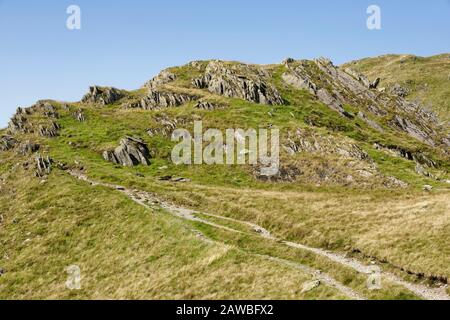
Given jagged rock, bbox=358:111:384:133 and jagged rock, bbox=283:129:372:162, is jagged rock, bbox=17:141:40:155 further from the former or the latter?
jagged rock, bbox=358:111:384:133

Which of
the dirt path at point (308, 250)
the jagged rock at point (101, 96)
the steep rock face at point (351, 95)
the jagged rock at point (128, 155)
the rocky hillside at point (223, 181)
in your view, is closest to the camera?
the dirt path at point (308, 250)

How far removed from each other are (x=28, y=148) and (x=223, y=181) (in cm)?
3411

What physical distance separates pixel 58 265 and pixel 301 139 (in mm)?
47329

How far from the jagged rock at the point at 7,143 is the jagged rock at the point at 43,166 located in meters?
13.8

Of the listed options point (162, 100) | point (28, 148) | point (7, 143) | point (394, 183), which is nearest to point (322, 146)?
point (394, 183)

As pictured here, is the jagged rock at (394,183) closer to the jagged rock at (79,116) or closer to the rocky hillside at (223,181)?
the rocky hillside at (223,181)

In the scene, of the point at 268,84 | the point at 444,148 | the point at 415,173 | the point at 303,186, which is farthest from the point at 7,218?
the point at 444,148

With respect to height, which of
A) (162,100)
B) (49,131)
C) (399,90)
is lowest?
(49,131)

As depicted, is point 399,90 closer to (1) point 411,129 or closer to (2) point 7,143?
(1) point 411,129

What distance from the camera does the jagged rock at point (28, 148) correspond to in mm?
69500

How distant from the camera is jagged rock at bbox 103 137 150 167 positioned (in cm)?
6788

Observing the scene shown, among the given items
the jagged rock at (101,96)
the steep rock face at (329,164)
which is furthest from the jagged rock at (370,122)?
the jagged rock at (101,96)

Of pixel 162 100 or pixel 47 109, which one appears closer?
pixel 47 109

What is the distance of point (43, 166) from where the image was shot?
61.4 m
